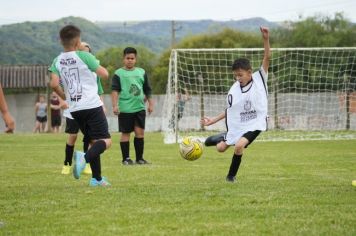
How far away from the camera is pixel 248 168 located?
1102 cm

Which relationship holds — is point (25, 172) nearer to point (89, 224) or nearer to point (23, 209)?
point (23, 209)

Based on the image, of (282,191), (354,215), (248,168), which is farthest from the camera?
(248,168)

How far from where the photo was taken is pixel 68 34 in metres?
7.98

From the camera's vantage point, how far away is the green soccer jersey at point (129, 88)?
Answer: 12.1 meters

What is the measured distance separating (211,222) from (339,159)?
784cm

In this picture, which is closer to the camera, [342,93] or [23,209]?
[23,209]

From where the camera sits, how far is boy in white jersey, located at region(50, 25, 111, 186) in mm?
8000

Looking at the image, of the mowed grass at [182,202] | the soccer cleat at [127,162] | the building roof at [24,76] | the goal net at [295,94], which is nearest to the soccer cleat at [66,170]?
the mowed grass at [182,202]

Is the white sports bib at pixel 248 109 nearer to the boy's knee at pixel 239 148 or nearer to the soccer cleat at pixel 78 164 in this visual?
the boy's knee at pixel 239 148

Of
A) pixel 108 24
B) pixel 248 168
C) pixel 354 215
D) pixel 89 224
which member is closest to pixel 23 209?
pixel 89 224

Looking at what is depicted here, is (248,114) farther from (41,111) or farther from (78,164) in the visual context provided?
(41,111)

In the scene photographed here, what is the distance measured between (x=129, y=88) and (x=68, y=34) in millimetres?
4196

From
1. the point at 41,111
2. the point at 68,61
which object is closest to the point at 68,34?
the point at 68,61

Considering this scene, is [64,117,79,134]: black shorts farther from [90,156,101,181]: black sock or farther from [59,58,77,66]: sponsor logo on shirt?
[59,58,77,66]: sponsor logo on shirt
